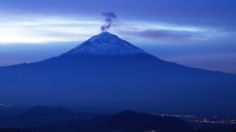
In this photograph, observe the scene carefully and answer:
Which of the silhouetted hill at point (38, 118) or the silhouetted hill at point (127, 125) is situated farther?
the silhouetted hill at point (38, 118)

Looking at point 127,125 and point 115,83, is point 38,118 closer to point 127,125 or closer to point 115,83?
point 127,125

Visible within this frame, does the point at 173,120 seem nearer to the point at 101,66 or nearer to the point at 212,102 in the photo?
the point at 212,102

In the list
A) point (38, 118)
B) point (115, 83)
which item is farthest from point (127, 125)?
point (115, 83)

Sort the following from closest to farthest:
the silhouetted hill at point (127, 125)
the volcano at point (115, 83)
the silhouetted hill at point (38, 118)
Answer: the silhouetted hill at point (127, 125) → the silhouetted hill at point (38, 118) → the volcano at point (115, 83)

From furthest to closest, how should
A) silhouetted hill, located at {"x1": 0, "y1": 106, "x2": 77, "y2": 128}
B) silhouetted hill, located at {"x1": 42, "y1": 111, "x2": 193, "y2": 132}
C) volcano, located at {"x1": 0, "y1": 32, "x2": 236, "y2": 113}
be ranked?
1. volcano, located at {"x1": 0, "y1": 32, "x2": 236, "y2": 113}
2. silhouetted hill, located at {"x1": 0, "y1": 106, "x2": 77, "y2": 128}
3. silhouetted hill, located at {"x1": 42, "y1": 111, "x2": 193, "y2": 132}

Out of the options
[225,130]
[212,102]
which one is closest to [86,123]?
[225,130]
